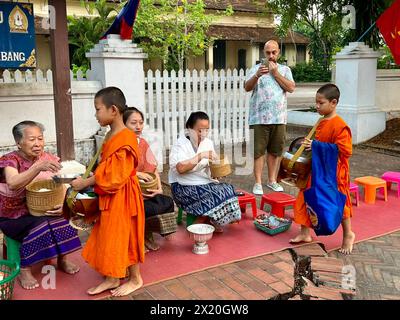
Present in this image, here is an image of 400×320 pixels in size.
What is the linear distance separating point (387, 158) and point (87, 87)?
16.7 ft

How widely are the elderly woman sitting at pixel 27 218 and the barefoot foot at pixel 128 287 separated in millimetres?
474

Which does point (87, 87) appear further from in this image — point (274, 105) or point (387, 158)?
point (387, 158)

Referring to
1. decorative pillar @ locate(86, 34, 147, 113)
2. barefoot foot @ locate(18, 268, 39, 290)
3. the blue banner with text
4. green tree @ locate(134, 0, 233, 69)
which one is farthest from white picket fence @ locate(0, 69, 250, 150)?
green tree @ locate(134, 0, 233, 69)

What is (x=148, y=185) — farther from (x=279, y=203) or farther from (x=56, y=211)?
(x=279, y=203)

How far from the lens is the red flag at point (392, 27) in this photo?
7285mm

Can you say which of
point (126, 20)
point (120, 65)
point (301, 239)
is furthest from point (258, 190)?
Result: point (126, 20)

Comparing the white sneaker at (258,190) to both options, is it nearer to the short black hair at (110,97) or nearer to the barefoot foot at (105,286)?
the barefoot foot at (105,286)

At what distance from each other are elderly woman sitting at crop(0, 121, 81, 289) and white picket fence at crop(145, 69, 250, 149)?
3.98 m
